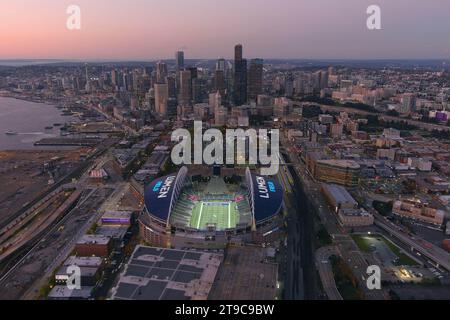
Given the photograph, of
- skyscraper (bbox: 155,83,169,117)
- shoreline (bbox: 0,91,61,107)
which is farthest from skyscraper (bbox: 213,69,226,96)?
shoreline (bbox: 0,91,61,107)

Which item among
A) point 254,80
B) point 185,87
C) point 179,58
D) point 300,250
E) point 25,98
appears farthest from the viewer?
point 179,58

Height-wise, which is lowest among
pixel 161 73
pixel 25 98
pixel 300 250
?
pixel 300 250

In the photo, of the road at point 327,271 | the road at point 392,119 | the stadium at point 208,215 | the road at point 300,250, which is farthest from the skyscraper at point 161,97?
the road at point 327,271

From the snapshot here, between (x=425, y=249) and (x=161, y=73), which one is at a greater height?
(x=161, y=73)

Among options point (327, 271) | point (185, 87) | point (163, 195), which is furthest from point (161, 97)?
point (327, 271)

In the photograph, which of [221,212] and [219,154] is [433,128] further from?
[221,212]

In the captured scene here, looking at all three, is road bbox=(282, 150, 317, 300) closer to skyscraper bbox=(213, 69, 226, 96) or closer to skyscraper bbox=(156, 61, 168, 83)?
skyscraper bbox=(213, 69, 226, 96)

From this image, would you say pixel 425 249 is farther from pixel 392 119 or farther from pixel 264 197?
pixel 392 119
